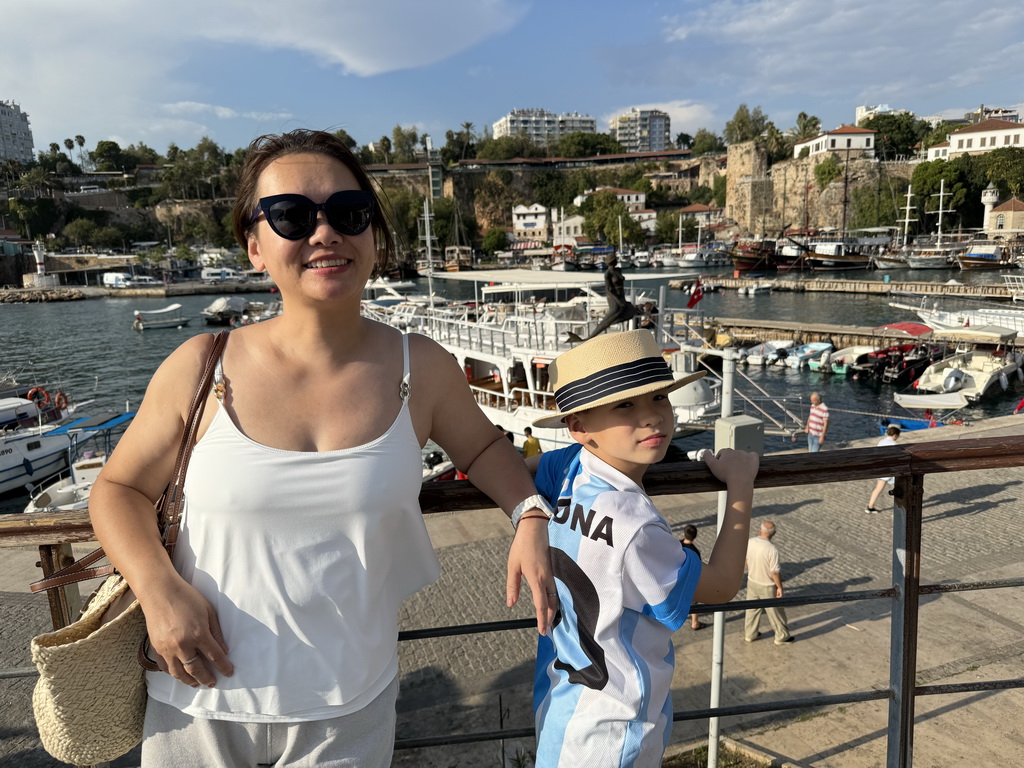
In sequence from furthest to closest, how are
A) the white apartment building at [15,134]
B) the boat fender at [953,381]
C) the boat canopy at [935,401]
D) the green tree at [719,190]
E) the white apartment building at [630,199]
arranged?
the white apartment building at [15,134], the green tree at [719,190], the white apartment building at [630,199], the boat fender at [953,381], the boat canopy at [935,401]

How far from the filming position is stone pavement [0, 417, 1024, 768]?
4109 mm

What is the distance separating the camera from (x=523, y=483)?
1.67m

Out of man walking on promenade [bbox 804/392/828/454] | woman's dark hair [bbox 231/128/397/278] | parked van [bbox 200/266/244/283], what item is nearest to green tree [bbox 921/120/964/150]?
parked van [bbox 200/266/244/283]

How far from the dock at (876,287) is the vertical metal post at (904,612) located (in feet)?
154

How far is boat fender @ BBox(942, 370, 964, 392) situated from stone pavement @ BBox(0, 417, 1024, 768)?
14.1 metres

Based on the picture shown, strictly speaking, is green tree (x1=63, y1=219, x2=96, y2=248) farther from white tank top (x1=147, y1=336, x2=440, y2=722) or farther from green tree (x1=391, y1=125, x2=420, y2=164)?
white tank top (x1=147, y1=336, x2=440, y2=722)

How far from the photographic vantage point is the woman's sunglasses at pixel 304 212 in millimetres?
1424

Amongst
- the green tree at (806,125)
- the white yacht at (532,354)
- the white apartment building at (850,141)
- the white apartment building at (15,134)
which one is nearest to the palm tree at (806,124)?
the green tree at (806,125)

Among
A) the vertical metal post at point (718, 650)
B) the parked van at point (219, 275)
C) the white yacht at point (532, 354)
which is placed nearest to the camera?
the vertical metal post at point (718, 650)

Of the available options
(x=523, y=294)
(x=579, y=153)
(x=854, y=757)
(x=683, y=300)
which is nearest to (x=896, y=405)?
(x=523, y=294)

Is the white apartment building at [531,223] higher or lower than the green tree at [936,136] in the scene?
lower

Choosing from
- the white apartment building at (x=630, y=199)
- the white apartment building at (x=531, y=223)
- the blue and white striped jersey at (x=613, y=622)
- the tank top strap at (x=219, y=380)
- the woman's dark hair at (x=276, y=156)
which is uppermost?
the white apartment building at (x=630, y=199)

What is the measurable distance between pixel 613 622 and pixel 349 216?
3.46 feet

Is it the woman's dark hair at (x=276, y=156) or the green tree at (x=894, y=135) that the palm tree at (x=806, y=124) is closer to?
the green tree at (x=894, y=135)
